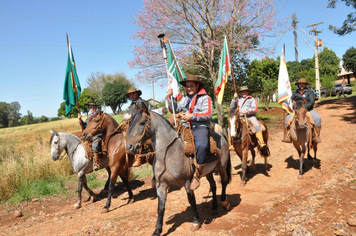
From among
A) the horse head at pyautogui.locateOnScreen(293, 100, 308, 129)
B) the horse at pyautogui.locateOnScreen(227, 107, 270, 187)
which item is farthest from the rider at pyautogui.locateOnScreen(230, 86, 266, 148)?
the horse head at pyautogui.locateOnScreen(293, 100, 308, 129)

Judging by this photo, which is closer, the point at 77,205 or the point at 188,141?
the point at 188,141

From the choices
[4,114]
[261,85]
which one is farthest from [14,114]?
[261,85]

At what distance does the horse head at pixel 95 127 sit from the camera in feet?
21.2

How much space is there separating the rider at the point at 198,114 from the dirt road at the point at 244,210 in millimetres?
1298

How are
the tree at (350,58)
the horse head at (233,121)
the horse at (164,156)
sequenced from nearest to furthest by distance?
the horse at (164,156) < the horse head at (233,121) < the tree at (350,58)

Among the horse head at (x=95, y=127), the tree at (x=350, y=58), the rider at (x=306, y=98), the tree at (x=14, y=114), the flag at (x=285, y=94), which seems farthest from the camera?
the tree at (x=14, y=114)

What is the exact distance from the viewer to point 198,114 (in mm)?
4504

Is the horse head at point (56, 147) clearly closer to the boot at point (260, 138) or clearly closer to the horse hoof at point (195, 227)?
the horse hoof at point (195, 227)

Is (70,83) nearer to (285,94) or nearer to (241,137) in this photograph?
(241,137)

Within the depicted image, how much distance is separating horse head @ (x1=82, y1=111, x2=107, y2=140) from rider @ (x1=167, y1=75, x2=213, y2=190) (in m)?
2.85

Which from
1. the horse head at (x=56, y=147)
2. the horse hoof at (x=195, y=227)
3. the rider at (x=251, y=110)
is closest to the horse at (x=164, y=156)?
the horse hoof at (x=195, y=227)

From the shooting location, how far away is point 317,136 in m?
8.16

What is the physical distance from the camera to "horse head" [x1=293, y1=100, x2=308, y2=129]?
277 inches

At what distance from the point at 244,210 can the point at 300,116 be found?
12.0 ft
